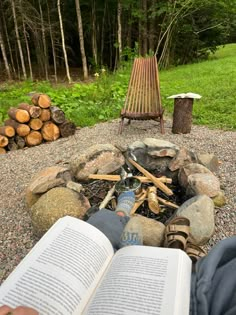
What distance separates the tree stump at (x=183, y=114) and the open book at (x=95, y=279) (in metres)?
2.88

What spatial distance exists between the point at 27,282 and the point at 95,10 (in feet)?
42.6

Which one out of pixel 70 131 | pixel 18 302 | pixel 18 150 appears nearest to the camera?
pixel 18 302

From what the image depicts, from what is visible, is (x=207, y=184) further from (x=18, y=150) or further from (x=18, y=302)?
(x=18, y=150)

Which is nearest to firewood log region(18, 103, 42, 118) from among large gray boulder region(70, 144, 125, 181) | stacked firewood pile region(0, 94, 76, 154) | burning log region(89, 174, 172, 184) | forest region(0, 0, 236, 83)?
stacked firewood pile region(0, 94, 76, 154)

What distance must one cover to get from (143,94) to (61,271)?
3.54m

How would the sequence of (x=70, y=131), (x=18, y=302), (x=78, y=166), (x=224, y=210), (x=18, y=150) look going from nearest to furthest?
(x=18, y=302)
(x=224, y=210)
(x=78, y=166)
(x=18, y=150)
(x=70, y=131)

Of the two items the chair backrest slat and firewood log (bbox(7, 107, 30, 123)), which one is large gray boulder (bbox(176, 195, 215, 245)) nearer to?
the chair backrest slat

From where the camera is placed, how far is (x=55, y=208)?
2.04 metres

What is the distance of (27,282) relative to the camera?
109 centimetres

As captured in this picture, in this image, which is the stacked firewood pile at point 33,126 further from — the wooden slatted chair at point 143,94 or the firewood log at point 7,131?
the wooden slatted chair at point 143,94

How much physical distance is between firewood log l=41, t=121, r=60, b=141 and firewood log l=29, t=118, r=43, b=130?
73 millimetres

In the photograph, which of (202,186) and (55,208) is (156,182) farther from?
(55,208)

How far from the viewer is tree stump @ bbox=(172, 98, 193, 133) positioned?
3.91m

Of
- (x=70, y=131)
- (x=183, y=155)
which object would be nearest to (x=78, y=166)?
(x=183, y=155)
